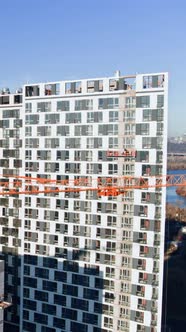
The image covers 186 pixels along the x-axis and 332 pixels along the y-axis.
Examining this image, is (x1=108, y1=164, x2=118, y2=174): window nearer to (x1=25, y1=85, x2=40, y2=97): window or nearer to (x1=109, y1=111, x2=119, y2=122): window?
(x1=109, y1=111, x2=119, y2=122): window

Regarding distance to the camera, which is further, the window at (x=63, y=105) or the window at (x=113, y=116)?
the window at (x=63, y=105)

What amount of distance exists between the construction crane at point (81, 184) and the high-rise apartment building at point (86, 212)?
361mm

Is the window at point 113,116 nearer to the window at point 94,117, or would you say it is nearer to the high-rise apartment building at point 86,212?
the high-rise apartment building at point 86,212

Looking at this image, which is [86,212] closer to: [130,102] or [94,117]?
[94,117]

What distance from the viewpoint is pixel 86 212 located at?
2941cm

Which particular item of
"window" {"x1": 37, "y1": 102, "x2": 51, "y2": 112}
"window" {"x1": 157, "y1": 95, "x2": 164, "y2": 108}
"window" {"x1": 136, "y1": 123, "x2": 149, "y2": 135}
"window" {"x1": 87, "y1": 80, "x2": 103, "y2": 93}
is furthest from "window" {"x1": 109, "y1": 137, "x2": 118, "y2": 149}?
"window" {"x1": 37, "y1": 102, "x2": 51, "y2": 112}

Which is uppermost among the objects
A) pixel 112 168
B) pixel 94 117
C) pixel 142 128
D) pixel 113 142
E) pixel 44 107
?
pixel 44 107

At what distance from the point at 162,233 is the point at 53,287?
1021cm

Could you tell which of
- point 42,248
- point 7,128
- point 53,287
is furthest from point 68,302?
point 7,128

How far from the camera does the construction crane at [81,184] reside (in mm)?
27047

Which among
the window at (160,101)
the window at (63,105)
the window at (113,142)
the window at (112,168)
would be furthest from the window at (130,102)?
the window at (63,105)

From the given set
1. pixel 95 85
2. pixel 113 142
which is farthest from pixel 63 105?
pixel 113 142

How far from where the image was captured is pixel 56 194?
100 ft

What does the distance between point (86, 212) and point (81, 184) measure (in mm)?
2197
